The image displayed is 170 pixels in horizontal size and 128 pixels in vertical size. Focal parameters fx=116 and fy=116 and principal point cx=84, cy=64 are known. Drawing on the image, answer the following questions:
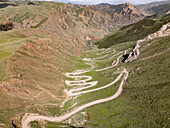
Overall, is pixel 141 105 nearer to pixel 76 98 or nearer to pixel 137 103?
pixel 137 103

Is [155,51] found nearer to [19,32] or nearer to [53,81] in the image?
[53,81]

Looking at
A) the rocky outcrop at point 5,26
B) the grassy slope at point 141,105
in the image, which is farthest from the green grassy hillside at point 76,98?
the rocky outcrop at point 5,26

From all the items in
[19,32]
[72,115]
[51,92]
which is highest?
[19,32]

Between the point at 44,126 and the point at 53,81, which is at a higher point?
the point at 53,81

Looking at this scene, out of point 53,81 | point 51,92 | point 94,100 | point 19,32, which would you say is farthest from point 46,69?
point 19,32

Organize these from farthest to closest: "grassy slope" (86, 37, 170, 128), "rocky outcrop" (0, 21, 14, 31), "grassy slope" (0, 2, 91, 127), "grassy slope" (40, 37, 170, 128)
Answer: "rocky outcrop" (0, 21, 14, 31) → "grassy slope" (0, 2, 91, 127) → "grassy slope" (40, 37, 170, 128) → "grassy slope" (86, 37, 170, 128)

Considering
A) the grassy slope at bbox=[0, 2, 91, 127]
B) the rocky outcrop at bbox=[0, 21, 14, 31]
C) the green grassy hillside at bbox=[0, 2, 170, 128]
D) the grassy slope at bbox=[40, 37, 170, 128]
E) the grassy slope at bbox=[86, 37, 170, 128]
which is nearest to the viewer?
the grassy slope at bbox=[86, 37, 170, 128]

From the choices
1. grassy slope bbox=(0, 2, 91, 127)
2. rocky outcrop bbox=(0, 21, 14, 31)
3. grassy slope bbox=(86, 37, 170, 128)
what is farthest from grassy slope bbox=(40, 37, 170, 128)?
rocky outcrop bbox=(0, 21, 14, 31)

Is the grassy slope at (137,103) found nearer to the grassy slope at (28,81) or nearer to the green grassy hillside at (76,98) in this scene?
the green grassy hillside at (76,98)

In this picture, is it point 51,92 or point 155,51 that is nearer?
point 51,92

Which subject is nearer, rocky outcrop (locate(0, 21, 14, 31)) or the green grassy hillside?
the green grassy hillside

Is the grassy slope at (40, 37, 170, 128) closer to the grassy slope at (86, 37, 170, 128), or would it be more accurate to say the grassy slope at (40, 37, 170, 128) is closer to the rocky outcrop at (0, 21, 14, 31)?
the grassy slope at (86, 37, 170, 128)
